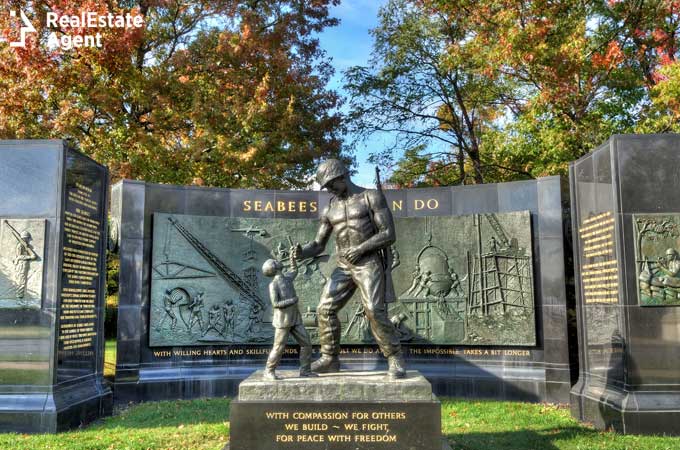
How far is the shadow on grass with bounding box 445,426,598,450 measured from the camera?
27.9ft

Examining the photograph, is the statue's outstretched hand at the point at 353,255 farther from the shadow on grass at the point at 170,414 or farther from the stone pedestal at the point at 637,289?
the stone pedestal at the point at 637,289

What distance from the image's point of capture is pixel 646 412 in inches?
352

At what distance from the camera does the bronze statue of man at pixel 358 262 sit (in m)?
7.80

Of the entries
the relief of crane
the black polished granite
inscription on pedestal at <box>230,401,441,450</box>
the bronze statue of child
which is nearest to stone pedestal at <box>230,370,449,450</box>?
inscription on pedestal at <box>230,401,441,450</box>

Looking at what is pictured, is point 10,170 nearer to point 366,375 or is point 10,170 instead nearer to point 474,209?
point 366,375

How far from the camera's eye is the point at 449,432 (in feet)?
30.6

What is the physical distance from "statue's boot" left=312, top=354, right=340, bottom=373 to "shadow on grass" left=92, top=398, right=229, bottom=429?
2.99 meters

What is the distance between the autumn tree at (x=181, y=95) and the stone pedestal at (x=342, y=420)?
12.8m

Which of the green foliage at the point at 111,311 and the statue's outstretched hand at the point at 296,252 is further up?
the statue's outstretched hand at the point at 296,252

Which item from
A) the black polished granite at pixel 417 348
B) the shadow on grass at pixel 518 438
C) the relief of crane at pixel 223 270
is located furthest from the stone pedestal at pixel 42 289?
the shadow on grass at pixel 518 438

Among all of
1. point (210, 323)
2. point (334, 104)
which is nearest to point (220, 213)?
point (210, 323)

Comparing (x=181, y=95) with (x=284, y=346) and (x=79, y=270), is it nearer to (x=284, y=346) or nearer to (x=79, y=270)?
(x=79, y=270)

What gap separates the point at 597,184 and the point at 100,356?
957cm

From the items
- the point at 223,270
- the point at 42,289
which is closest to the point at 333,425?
the point at 42,289
